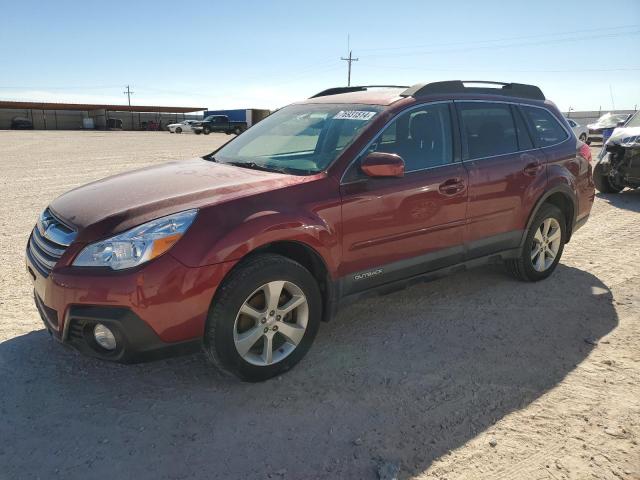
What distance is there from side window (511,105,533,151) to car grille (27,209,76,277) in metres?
3.67

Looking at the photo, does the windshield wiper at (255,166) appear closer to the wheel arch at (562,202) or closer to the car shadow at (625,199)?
the wheel arch at (562,202)

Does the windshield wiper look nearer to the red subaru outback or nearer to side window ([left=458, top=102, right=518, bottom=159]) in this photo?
the red subaru outback

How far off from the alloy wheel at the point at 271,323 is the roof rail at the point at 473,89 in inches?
71.2

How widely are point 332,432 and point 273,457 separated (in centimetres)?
34

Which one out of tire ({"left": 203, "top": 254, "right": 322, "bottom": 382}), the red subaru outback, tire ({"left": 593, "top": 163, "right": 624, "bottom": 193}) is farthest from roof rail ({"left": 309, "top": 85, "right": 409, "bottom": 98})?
tire ({"left": 593, "top": 163, "right": 624, "bottom": 193})

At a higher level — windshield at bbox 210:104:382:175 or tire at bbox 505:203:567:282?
windshield at bbox 210:104:382:175

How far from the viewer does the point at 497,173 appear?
4.27 meters

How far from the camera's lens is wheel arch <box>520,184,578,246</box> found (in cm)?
465

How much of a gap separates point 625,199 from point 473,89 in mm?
6501

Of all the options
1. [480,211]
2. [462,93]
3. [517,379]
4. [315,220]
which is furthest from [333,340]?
[462,93]

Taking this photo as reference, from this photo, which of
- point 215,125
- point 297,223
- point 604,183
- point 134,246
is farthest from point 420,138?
point 215,125

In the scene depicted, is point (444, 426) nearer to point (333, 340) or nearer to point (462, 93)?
point (333, 340)

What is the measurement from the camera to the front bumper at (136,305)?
103 inches

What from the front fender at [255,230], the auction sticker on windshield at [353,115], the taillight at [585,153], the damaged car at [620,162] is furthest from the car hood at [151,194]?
the damaged car at [620,162]
